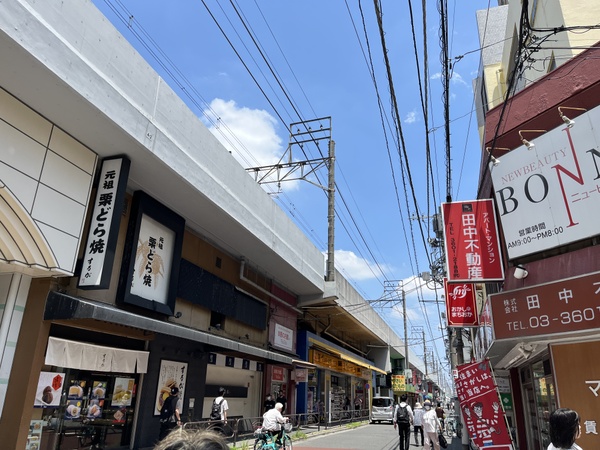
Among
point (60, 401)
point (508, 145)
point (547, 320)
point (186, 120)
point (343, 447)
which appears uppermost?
point (186, 120)

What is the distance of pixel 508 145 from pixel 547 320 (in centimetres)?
400

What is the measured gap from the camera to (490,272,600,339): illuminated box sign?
607 cm

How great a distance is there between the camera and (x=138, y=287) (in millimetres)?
11891

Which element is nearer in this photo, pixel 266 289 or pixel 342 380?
pixel 266 289

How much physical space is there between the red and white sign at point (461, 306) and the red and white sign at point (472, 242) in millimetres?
4798

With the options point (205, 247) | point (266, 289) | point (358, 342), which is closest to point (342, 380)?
point (358, 342)

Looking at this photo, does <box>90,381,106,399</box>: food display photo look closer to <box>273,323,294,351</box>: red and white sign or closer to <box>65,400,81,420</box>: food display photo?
<box>65,400,81,420</box>: food display photo

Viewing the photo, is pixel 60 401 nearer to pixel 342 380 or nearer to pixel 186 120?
pixel 186 120

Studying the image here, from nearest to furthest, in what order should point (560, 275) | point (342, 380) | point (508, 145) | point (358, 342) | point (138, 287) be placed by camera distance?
1. point (560, 275)
2. point (508, 145)
3. point (138, 287)
4. point (342, 380)
5. point (358, 342)

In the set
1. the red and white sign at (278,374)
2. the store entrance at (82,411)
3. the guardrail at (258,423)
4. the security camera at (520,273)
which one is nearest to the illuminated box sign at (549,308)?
the security camera at (520,273)

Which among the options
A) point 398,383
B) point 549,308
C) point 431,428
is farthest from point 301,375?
point 398,383

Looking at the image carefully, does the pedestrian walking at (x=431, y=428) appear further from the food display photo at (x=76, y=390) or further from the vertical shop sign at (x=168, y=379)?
the food display photo at (x=76, y=390)

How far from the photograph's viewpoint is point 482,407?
7.91 m

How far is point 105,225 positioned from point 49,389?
148 inches
